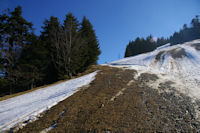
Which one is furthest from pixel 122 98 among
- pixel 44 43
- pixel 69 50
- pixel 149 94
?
pixel 44 43

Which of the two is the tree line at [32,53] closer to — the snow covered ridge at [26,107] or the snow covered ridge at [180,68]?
the snow covered ridge at [26,107]

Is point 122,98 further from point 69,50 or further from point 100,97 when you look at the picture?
point 69,50

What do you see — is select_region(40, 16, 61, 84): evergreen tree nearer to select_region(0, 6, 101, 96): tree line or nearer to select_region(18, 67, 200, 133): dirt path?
select_region(0, 6, 101, 96): tree line

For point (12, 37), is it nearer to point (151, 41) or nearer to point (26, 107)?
point (26, 107)

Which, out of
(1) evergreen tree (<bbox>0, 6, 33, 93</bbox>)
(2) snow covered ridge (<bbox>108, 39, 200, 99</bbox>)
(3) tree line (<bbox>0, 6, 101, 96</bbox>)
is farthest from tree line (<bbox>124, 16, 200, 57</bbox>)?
(1) evergreen tree (<bbox>0, 6, 33, 93</bbox>)

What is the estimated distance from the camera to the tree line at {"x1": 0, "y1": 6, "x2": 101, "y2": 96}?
11078 millimetres

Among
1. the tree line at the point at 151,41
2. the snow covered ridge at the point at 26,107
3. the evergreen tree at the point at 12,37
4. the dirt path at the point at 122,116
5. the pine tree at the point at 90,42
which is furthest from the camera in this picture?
the tree line at the point at 151,41

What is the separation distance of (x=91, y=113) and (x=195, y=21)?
276ft

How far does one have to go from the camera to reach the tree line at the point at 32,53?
36.3 ft

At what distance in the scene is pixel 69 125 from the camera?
3.06 meters

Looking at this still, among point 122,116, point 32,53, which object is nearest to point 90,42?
point 32,53

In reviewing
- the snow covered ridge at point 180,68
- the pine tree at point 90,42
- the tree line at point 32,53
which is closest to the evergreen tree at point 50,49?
the tree line at point 32,53

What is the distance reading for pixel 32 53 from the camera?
1237cm

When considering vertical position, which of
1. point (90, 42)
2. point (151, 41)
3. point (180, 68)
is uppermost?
point (151, 41)
